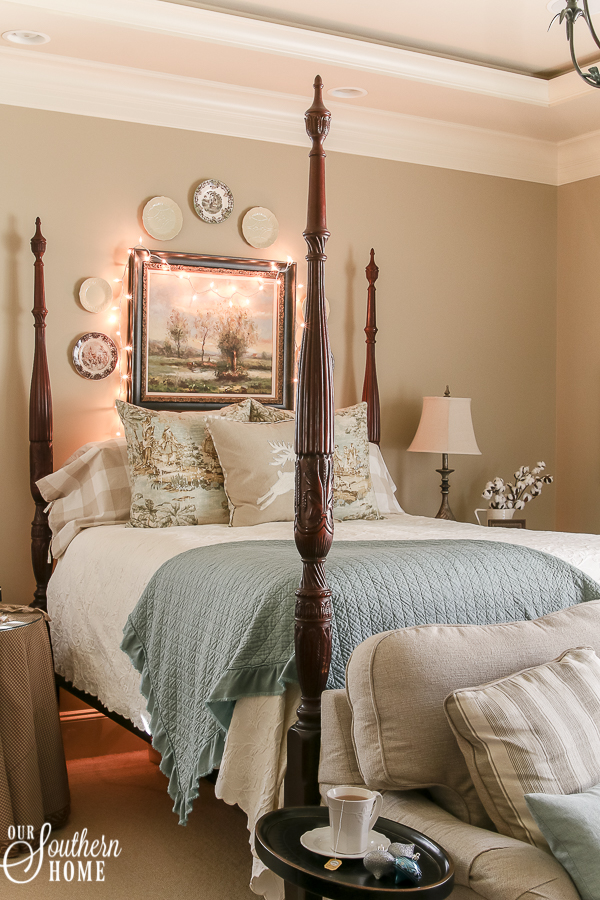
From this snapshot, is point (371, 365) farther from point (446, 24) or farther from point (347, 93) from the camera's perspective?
point (446, 24)

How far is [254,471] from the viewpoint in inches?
119

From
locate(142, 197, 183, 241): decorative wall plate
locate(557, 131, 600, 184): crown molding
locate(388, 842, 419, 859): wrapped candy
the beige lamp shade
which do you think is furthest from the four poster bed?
locate(557, 131, 600, 184): crown molding

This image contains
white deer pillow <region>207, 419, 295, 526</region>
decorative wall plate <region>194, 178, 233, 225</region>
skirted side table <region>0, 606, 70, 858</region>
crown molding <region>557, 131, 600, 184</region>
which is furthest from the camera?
crown molding <region>557, 131, 600, 184</region>

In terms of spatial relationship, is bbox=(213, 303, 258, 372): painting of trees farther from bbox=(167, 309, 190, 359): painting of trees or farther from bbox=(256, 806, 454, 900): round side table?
bbox=(256, 806, 454, 900): round side table

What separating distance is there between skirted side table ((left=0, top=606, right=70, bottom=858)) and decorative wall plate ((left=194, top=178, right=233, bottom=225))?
1926 mm

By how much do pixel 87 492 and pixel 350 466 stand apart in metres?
1.00

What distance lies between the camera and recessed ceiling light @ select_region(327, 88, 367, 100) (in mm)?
3689

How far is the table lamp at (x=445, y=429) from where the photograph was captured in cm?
395

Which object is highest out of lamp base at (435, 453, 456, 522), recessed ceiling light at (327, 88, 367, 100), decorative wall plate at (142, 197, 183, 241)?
recessed ceiling light at (327, 88, 367, 100)

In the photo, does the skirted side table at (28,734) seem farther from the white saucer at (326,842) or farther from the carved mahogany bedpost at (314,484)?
the white saucer at (326,842)

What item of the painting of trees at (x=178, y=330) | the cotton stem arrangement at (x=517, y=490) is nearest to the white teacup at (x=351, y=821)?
the painting of trees at (x=178, y=330)

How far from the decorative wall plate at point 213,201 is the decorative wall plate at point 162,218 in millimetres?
106

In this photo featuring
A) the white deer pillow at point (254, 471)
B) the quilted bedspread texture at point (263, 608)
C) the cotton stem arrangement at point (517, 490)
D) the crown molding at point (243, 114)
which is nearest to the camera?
the quilted bedspread texture at point (263, 608)

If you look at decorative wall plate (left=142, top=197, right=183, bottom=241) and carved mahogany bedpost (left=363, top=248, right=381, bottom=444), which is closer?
decorative wall plate (left=142, top=197, right=183, bottom=241)
